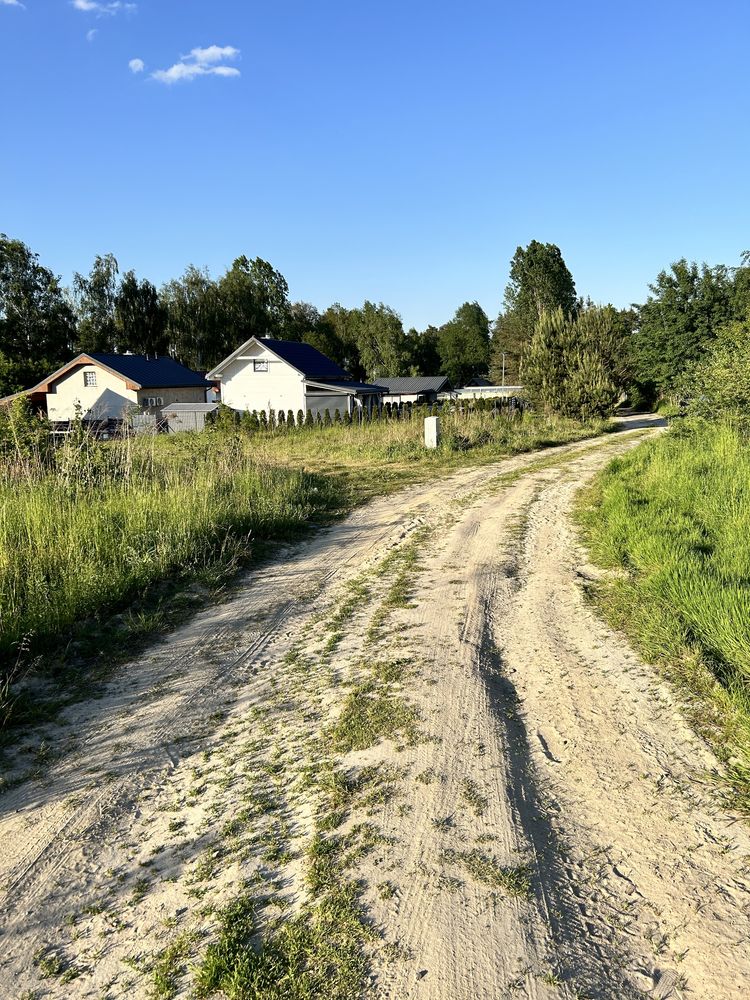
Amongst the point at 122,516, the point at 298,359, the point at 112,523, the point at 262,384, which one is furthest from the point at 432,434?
the point at 298,359

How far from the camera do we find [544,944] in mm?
2416

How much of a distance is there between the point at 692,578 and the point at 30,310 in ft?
196

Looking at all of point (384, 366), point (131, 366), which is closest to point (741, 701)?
point (131, 366)

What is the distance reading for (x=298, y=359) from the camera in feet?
128

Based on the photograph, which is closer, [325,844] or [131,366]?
[325,844]

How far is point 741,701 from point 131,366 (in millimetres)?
45555

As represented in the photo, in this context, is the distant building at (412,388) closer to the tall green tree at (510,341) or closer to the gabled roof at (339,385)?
the tall green tree at (510,341)

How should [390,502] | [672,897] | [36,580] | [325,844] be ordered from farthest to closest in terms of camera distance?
[390,502] → [36,580] → [325,844] → [672,897]

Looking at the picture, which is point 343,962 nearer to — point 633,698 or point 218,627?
point 633,698

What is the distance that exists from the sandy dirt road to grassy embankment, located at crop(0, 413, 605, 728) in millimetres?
825

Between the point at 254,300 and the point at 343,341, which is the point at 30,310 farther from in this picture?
the point at 343,341

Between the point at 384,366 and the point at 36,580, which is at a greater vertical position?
the point at 384,366

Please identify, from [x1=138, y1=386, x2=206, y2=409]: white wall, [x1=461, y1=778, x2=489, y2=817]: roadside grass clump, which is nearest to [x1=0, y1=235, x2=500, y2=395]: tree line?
[x1=138, y1=386, x2=206, y2=409]: white wall

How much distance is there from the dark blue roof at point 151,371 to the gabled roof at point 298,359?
6417mm
